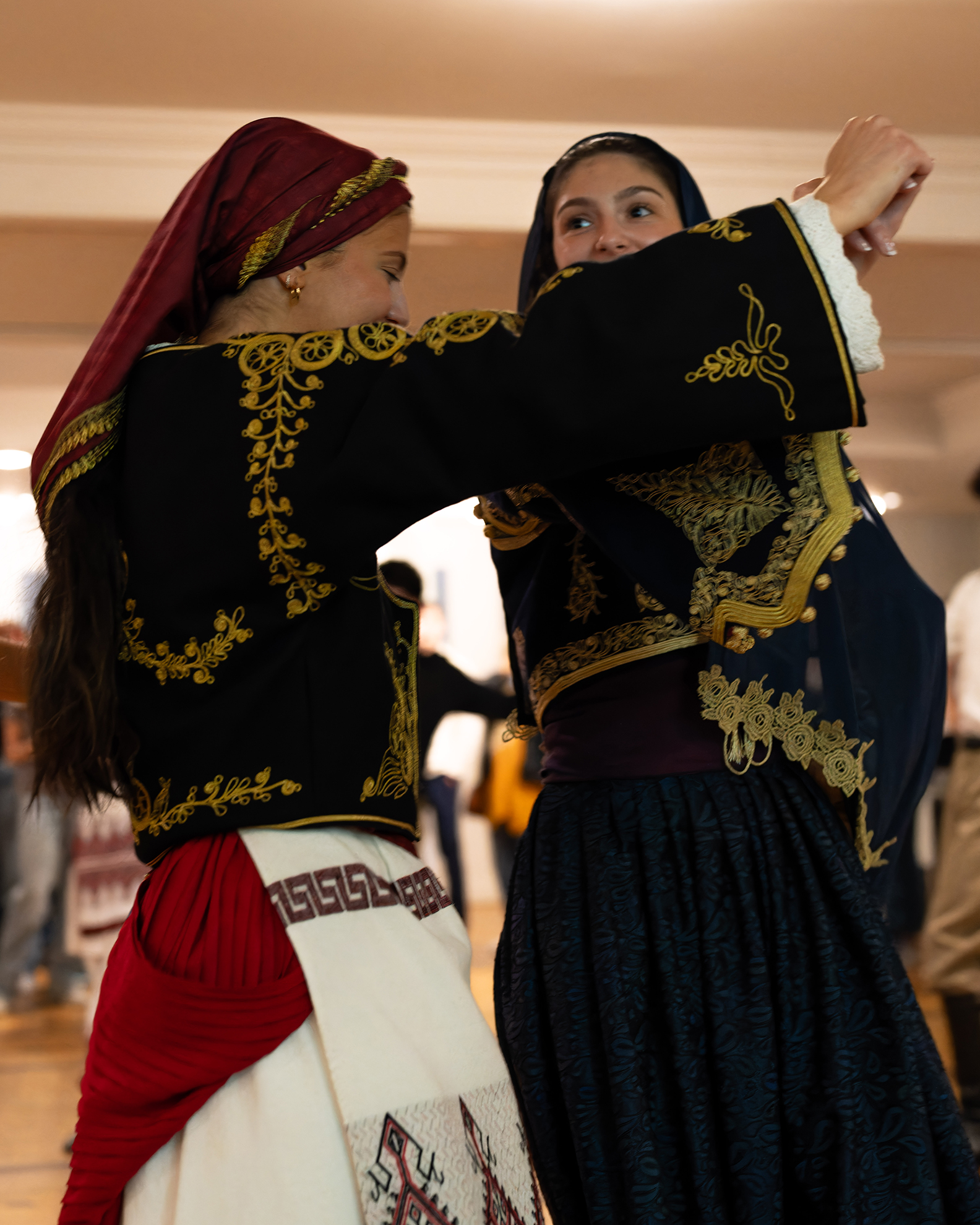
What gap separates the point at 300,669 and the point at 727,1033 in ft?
1.98

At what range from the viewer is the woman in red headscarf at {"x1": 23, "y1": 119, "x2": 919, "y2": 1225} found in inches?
35.6

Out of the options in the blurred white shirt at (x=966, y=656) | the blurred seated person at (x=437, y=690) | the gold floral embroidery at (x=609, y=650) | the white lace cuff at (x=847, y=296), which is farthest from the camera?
the blurred white shirt at (x=966, y=656)

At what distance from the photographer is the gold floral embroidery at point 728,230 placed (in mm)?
982

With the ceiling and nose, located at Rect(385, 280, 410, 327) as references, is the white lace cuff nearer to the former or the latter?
nose, located at Rect(385, 280, 410, 327)

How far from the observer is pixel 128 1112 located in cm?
91

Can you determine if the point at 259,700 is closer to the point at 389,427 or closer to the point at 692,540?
the point at 389,427

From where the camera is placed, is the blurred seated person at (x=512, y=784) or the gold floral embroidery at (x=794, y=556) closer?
the gold floral embroidery at (x=794, y=556)

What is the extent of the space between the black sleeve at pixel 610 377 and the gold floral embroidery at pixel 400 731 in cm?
16

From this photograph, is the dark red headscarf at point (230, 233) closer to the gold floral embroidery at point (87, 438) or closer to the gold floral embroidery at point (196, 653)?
the gold floral embroidery at point (87, 438)

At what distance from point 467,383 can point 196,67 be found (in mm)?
3143

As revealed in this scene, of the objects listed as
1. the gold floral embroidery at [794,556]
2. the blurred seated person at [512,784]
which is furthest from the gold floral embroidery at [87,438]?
the blurred seated person at [512,784]

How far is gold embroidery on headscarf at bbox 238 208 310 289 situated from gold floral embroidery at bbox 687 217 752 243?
0.39m

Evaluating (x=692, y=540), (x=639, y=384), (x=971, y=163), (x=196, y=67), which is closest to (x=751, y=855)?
(x=692, y=540)

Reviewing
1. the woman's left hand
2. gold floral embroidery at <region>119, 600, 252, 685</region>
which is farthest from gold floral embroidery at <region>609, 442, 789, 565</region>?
gold floral embroidery at <region>119, 600, 252, 685</region>
